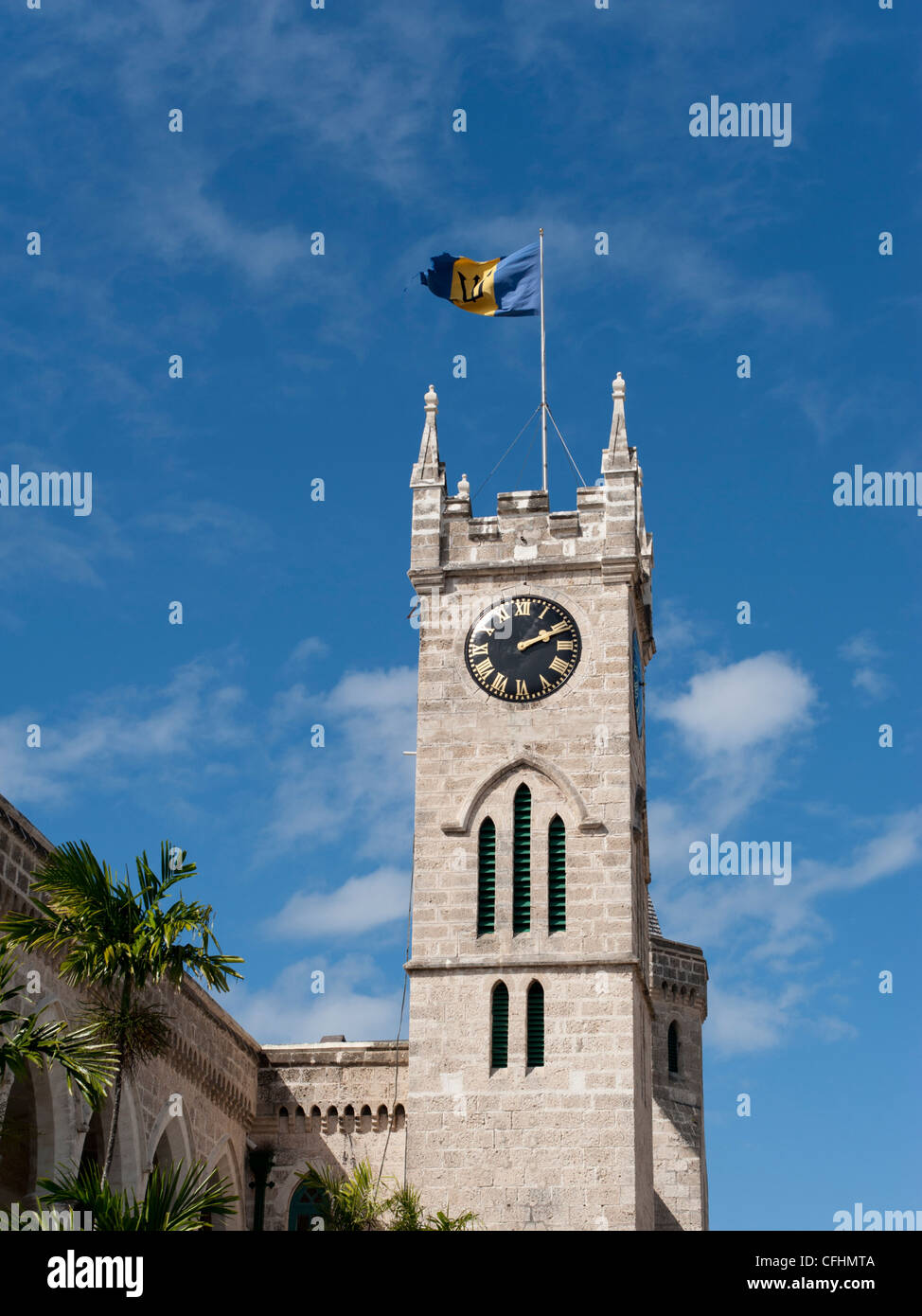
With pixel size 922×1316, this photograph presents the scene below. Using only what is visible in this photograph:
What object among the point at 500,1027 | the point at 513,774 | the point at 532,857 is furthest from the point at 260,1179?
the point at 513,774

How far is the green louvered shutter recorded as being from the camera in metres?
38.2

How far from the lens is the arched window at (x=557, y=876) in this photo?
38.0 m

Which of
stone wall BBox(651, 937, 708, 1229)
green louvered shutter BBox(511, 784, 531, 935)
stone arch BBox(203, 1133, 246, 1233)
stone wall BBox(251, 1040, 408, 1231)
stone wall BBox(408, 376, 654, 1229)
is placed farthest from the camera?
stone wall BBox(651, 937, 708, 1229)

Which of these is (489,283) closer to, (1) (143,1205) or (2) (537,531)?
(2) (537,531)

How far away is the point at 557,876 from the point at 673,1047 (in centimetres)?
1584

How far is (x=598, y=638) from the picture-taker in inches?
1571

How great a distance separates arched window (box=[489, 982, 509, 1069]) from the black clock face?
6122 mm

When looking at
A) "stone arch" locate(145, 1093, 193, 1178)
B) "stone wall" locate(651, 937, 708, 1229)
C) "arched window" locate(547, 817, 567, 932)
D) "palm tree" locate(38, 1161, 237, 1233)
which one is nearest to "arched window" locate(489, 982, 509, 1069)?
"arched window" locate(547, 817, 567, 932)

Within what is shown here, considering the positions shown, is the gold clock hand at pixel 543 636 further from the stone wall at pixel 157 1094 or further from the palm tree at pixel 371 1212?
the palm tree at pixel 371 1212

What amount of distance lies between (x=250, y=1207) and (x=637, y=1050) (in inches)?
410

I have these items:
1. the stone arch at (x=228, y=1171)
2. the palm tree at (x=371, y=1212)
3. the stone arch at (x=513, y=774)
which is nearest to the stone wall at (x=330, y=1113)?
the stone arch at (x=228, y=1171)

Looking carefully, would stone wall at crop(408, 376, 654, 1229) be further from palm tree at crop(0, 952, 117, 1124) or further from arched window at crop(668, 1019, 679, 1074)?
palm tree at crop(0, 952, 117, 1124)
